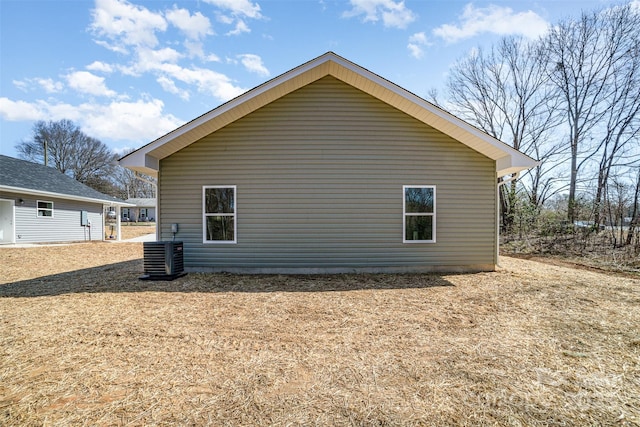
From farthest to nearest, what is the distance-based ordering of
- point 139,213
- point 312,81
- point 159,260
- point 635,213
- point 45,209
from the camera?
point 139,213 < point 45,209 < point 635,213 < point 312,81 < point 159,260

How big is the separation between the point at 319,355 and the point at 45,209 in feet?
57.3

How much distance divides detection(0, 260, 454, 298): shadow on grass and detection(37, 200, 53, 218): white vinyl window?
981cm

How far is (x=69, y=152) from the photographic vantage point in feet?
120

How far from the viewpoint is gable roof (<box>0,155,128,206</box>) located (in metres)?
12.6

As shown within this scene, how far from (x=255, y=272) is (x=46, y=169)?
18.4 m

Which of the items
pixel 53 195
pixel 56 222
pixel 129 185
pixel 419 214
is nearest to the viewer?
pixel 419 214

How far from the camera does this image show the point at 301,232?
7.18 metres

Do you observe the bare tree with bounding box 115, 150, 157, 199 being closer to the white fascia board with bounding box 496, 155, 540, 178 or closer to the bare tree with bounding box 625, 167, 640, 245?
the white fascia board with bounding box 496, 155, 540, 178

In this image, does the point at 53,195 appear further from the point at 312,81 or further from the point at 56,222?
the point at 312,81

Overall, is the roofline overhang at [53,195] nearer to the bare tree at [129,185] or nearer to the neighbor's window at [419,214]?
the neighbor's window at [419,214]

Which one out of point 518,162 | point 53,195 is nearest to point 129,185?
point 53,195

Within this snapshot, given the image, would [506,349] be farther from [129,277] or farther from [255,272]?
[129,277]

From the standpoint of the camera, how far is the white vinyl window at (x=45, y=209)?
45.5 ft

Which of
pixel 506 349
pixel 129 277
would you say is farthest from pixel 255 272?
pixel 506 349
